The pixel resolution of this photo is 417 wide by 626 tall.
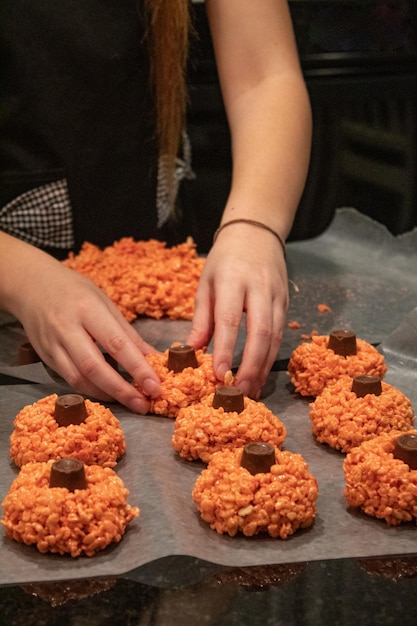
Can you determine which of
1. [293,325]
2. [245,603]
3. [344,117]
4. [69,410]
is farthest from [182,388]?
[344,117]

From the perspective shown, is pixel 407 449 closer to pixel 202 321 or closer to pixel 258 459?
pixel 258 459

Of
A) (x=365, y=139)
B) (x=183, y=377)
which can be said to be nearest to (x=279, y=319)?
(x=183, y=377)

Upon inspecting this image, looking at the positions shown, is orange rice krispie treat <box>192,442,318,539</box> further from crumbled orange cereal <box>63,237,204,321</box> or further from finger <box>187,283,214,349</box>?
crumbled orange cereal <box>63,237,204,321</box>

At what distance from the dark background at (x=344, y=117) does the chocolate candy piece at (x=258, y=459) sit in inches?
47.6

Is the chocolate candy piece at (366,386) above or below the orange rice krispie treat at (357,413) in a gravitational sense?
above

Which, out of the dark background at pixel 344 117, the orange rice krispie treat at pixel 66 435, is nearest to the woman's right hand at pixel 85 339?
the orange rice krispie treat at pixel 66 435

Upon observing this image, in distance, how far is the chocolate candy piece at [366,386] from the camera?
145 centimetres

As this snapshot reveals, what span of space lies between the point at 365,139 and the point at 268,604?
1663 mm

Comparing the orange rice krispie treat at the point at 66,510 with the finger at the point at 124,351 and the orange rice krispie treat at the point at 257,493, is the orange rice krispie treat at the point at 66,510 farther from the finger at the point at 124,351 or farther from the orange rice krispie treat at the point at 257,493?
the finger at the point at 124,351

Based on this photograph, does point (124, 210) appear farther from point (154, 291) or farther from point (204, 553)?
point (204, 553)

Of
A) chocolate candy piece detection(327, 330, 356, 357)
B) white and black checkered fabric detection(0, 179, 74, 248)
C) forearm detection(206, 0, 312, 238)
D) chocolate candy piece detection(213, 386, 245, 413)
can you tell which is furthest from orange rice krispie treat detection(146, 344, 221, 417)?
white and black checkered fabric detection(0, 179, 74, 248)

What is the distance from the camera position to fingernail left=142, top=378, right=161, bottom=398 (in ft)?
4.89

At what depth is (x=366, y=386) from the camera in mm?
1452

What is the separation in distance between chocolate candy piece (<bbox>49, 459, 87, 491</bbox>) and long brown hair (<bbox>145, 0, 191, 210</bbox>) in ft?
3.60
